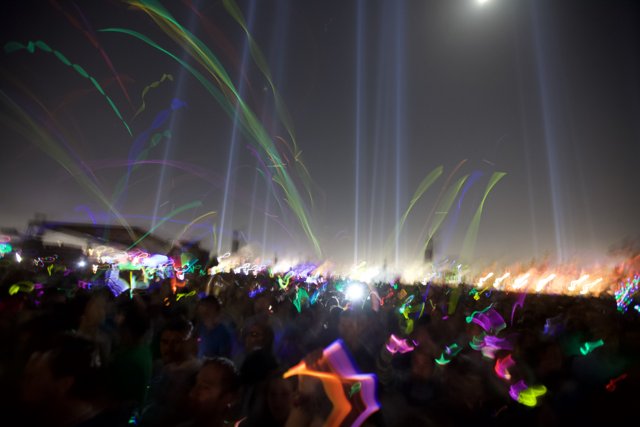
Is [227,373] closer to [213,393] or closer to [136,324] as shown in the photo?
[213,393]

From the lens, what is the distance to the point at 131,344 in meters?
3.83

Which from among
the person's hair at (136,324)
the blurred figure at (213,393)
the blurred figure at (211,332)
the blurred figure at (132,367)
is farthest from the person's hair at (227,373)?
the blurred figure at (211,332)

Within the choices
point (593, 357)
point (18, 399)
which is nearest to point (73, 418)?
point (18, 399)

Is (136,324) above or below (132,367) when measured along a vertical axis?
above

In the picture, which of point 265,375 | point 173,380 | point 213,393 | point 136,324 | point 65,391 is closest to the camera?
point 65,391

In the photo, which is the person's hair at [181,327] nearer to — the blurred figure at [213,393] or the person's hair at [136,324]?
the person's hair at [136,324]

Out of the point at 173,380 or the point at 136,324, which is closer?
the point at 173,380

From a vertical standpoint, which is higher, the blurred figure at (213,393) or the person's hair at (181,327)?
the person's hair at (181,327)

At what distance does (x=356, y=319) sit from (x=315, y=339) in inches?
30.2

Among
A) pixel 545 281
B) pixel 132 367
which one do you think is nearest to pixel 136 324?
pixel 132 367

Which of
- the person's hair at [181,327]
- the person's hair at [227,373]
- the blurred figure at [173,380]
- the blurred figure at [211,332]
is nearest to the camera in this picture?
the person's hair at [227,373]

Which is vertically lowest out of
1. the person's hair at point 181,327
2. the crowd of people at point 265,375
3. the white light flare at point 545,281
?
the white light flare at point 545,281

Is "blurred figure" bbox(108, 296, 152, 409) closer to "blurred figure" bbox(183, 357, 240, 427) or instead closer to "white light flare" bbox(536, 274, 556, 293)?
"blurred figure" bbox(183, 357, 240, 427)

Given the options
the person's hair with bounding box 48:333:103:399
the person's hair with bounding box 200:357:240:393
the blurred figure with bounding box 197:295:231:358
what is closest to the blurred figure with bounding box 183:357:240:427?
the person's hair with bounding box 200:357:240:393
